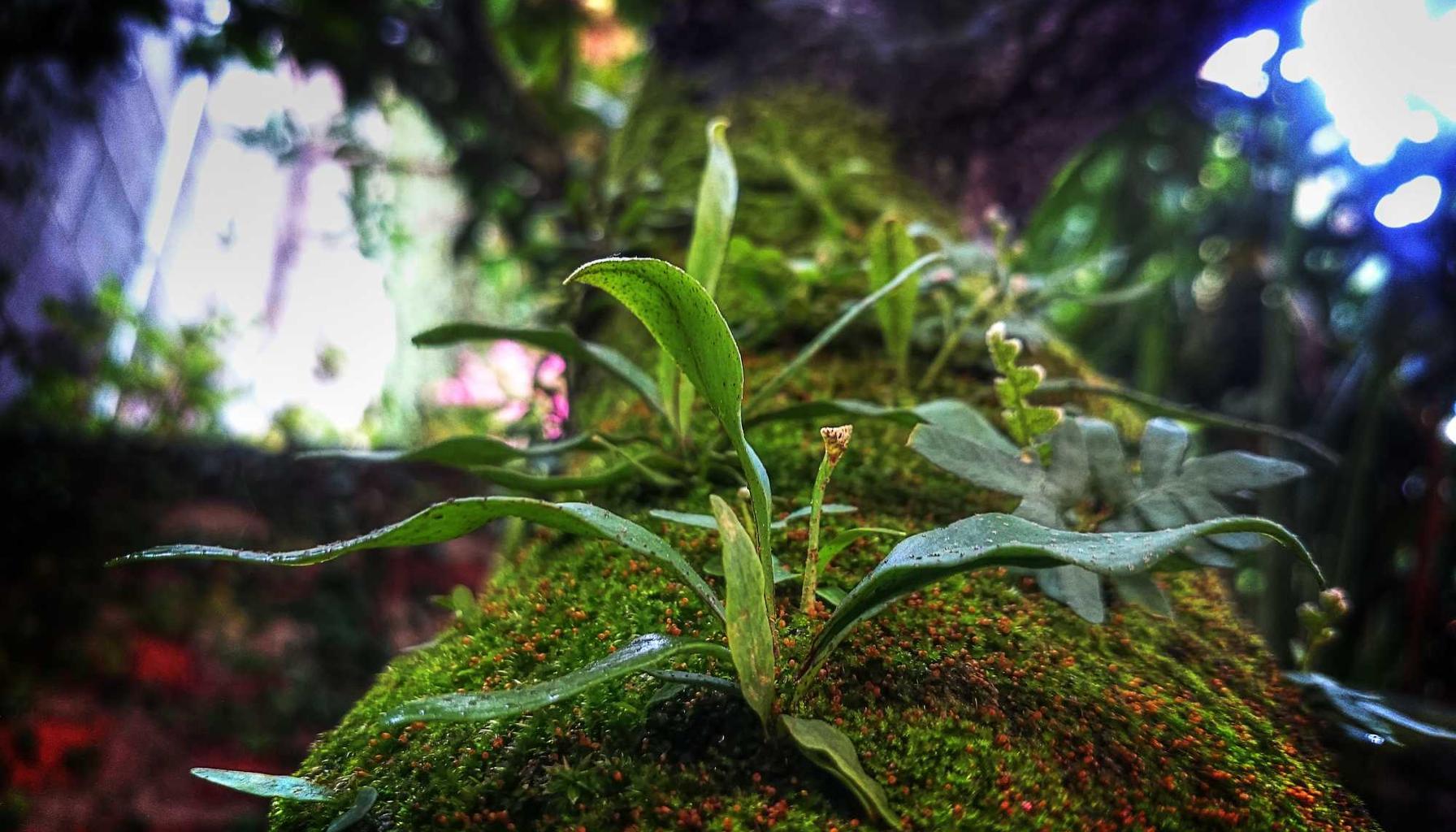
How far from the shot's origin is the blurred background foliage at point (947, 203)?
4.23ft

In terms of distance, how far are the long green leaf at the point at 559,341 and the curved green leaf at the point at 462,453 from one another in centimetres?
7

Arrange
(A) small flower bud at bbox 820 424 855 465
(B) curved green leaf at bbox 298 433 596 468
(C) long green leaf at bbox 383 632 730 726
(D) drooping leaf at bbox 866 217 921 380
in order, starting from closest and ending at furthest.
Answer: (C) long green leaf at bbox 383 632 730 726 < (A) small flower bud at bbox 820 424 855 465 < (B) curved green leaf at bbox 298 433 596 468 < (D) drooping leaf at bbox 866 217 921 380

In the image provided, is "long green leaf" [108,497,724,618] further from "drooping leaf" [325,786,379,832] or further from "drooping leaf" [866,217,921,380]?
"drooping leaf" [866,217,921,380]

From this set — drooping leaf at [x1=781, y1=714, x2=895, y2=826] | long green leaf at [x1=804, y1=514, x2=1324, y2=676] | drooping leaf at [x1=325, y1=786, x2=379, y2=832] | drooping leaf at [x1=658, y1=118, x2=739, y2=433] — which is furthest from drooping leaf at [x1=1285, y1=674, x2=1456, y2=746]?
drooping leaf at [x1=325, y1=786, x2=379, y2=832]

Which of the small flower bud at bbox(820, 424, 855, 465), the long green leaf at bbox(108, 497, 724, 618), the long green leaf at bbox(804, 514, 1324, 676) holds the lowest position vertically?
the long green leaf at bbox(804, 514, 1324, 676)

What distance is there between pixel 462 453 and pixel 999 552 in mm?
469

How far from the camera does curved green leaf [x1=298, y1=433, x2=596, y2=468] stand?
2.22 ft

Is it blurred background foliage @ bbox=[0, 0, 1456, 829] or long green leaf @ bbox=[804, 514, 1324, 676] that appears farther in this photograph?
blurred background foliage @ bbox=[0, 0, 1456, 829]

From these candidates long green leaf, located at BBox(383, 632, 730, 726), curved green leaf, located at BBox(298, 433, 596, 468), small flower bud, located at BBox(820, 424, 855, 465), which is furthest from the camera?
curved green leaf, located at BBox(298, 433, 596, 468)

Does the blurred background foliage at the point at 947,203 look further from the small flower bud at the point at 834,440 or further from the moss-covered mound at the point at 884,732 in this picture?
the small flower bud at the point at 834,440

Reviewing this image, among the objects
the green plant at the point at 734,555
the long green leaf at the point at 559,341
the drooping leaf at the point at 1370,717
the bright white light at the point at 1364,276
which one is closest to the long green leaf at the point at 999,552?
the green plant at the point at 734,555

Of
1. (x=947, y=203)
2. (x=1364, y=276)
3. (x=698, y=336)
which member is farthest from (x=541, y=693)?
(x=1364, y=276)

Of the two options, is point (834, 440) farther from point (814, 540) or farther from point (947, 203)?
point (947, 203)

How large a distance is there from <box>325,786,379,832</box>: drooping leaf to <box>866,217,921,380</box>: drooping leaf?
65cm
